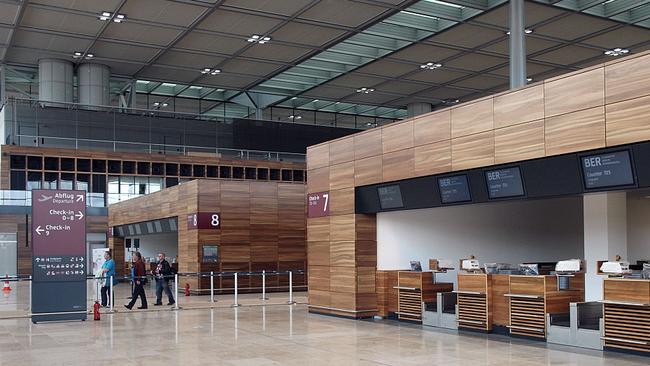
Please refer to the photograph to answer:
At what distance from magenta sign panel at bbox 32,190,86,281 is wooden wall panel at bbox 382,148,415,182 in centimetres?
604

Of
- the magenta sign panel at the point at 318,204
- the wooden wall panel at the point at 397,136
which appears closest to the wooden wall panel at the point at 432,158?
the wooden wall panel at the point at 397,136

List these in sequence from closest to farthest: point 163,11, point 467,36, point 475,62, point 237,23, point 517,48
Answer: point 517,48 → point 163,11 → point 237,23 → point 467,36 → point 475,62

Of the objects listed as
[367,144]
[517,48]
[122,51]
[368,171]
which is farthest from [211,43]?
[368,171]

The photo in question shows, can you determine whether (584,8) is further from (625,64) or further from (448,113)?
(625,64)

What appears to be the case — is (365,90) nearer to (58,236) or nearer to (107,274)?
(107,274)

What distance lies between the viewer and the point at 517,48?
1859 cm

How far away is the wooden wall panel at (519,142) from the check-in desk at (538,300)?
1.78m

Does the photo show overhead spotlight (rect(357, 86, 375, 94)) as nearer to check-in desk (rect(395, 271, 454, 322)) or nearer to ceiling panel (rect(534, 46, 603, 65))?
ceiling panel (rect(534, 46, 603, 65))

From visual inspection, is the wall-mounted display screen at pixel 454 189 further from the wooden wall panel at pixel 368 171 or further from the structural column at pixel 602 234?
the structural column at pixel 602 234

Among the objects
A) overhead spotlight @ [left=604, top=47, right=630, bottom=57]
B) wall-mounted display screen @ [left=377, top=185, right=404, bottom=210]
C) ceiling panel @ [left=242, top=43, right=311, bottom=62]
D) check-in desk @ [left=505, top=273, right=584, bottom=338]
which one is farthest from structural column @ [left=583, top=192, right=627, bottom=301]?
overhead spotlight @ [left=604, top=47, right=630, bottom=57]

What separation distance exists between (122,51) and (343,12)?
10085 mm

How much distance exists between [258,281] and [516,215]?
32.6 feet

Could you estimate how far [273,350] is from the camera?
991cm

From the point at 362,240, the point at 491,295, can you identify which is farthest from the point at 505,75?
the point at 491,295
